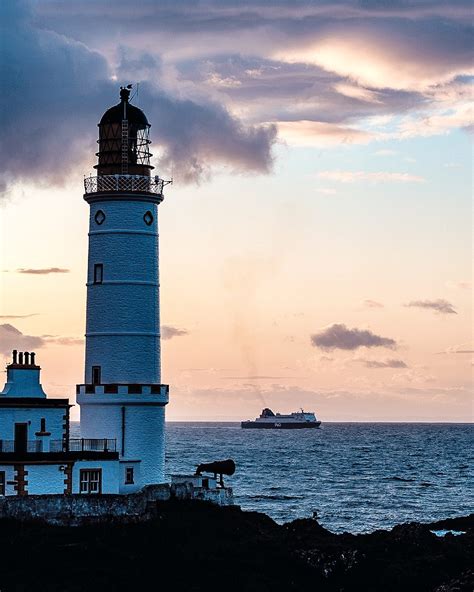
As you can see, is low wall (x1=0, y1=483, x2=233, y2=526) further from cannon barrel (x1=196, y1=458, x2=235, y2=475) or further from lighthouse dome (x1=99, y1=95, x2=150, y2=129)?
lighthouse dome (x1=99, y1=95, x2=150, y2=129)

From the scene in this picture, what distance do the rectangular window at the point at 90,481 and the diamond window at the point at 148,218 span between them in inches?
467

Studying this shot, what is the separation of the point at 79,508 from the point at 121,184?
15.4 meters

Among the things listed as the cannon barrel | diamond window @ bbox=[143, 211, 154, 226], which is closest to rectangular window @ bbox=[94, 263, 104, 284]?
diamond window @ bbox=[143, 211, 154, 226]

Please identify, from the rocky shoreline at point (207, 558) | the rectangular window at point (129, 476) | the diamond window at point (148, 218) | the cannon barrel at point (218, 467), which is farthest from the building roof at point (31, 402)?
the diamond window at point (148, 218)

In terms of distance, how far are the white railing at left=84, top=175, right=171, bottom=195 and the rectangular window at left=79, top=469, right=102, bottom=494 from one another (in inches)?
515

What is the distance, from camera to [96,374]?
5647 centimetres

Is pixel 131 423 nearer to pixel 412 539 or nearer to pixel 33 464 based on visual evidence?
pixel 33 464

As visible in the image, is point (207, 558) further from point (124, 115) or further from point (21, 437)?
point (124, 115)

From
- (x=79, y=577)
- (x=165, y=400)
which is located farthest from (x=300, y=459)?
(x=79, y=577)

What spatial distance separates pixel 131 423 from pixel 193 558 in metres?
10.1

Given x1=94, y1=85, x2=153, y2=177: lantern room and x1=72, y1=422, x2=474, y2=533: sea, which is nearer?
x1=94, y1=85, x2=153, y2=177: lantern room

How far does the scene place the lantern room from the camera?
57500 millimetres

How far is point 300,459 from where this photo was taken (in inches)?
6171

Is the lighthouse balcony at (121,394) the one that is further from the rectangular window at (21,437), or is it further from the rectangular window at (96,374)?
the rectangular window at (21,437)
